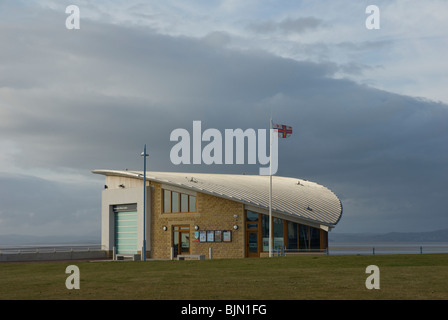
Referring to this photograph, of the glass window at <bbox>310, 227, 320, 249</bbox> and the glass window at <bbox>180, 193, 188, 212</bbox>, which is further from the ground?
the glass window at <bbox>180, 193, 188, 212</bbox>

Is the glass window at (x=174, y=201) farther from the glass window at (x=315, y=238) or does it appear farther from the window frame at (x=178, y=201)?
the glass window at (x=315, y=238)

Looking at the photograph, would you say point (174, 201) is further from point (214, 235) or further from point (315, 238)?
point (315, 238)

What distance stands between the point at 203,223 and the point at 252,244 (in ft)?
15.0

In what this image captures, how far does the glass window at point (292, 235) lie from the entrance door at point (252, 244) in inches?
102

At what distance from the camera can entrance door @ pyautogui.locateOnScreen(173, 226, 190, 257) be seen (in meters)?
48.2

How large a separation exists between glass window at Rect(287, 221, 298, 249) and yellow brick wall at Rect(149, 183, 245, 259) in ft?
12.0

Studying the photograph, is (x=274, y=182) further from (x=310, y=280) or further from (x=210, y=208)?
(x=310, y=280)

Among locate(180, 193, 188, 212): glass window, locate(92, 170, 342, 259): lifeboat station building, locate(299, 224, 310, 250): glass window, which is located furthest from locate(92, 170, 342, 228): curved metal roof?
locate(180, 193, 188, 212): glass window

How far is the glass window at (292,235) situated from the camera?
45.1m

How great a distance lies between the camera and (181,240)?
4866 centimetres

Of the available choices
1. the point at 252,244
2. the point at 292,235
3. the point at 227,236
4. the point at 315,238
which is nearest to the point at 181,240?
the point at 227,236

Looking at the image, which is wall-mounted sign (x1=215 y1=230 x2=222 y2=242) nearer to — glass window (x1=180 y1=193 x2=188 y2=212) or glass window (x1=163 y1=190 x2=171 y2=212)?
glass window (x1=180 y1=193 x2=188 y2=212)
